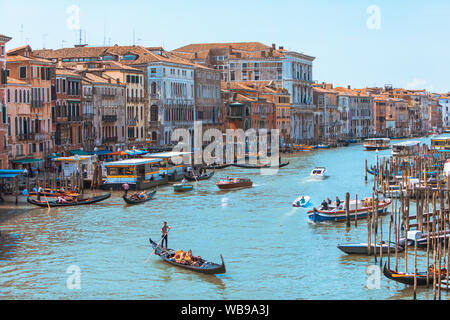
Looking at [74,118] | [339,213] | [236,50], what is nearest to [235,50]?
[236,50]

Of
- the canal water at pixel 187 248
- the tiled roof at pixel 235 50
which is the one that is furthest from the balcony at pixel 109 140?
the tiled roof at pixel 235 50

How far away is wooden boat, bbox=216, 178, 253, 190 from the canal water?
1.94m

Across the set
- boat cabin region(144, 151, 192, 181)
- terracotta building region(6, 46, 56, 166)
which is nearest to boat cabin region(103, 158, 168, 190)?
boat cabin region(144, 151, 192, 181)

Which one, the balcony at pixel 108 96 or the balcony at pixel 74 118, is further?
the balcony at pixel 108 96

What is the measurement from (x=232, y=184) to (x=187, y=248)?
1250 centimetres

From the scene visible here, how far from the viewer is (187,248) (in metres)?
20.4

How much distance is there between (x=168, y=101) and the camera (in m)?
50.6

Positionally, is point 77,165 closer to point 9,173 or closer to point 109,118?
point 9,173

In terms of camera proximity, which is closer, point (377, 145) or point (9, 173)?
point (9, 173)

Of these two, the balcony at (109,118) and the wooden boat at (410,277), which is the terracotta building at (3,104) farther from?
the wooden boat at (410,277)

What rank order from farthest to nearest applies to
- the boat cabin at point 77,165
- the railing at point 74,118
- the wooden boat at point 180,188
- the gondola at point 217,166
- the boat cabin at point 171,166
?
1. the gondola at point 217,166
2. the railing at point 74,118
3. the boat cabin at point 171,166
4. the boat cabin at point 77,165
5. the wooden boat at point 180,188

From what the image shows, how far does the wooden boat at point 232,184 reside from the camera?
3253 centimetres

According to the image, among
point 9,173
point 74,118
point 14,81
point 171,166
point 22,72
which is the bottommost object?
point 171,166

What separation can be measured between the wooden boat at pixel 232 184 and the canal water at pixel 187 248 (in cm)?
194
